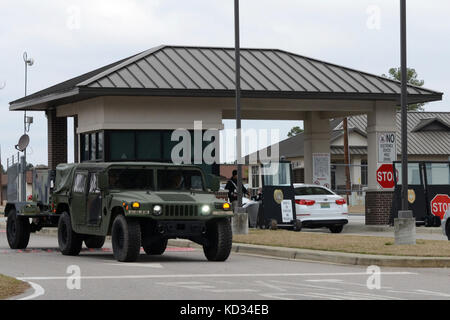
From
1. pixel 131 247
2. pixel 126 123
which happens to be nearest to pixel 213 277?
pixel 131 247

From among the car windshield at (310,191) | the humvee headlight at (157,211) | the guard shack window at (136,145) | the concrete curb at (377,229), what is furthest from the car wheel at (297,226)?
the humvee headlight at (157,211)

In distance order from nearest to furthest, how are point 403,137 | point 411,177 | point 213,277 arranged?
point 213,277
point 403,137
point 411,177

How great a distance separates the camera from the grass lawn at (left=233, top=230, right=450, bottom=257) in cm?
1855

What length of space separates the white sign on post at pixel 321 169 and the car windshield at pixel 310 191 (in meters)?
5.94

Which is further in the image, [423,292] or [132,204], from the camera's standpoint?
[132,204]

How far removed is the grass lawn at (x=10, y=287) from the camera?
12.2m

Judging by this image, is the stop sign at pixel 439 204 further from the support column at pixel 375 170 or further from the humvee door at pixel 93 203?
the humvee door at pixel 93 203

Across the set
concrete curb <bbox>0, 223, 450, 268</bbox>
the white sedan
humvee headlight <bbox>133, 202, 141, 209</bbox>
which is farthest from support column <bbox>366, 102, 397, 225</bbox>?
humvee headlight <bbox>133, 202, 141, 209</bbox>

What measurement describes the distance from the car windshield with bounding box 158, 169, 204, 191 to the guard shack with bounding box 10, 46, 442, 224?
1024 centimetres

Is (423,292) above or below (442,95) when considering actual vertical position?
below

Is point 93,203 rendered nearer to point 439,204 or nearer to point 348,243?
point 348,243

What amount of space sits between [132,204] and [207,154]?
13.5 meters
